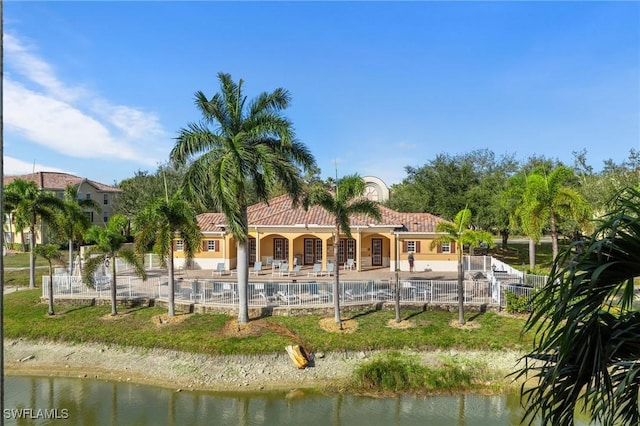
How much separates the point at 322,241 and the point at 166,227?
11.9m

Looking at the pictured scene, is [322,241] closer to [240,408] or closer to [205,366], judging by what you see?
[205,366]

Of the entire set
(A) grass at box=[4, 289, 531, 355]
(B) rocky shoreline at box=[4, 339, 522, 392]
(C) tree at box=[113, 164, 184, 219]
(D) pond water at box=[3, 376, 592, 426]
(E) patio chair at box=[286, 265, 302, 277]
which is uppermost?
(C) tree at box=[113, 164, 184, 219]

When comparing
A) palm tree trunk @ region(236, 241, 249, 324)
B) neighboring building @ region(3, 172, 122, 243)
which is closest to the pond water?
palm tree trunk @ region(236, 241, 249, 324)

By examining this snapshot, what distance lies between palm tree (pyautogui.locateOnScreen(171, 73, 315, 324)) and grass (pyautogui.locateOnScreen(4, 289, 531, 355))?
1586 mm

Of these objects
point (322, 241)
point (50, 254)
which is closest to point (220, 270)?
point (322, 241)

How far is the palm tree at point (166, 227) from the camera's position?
54.9 feet

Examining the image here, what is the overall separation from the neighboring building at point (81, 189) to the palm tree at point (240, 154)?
38.8m

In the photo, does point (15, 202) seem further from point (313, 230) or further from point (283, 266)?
point (313, 230)

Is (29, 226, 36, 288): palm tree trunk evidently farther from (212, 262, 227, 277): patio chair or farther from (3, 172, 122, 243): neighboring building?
(3, 172, 122, 243): neighboring building

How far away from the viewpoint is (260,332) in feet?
51.5

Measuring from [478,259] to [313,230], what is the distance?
10745mm

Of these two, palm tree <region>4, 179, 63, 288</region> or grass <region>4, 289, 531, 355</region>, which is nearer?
grass <region>4, 289, 531, 355</region>

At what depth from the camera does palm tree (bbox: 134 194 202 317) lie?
54.9 ft

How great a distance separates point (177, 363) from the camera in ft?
47.6
